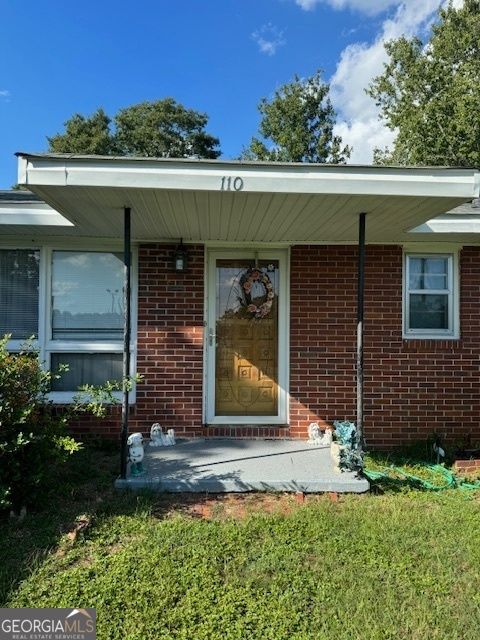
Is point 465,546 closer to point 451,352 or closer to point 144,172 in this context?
point 451,352

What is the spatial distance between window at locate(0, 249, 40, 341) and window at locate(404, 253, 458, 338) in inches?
173

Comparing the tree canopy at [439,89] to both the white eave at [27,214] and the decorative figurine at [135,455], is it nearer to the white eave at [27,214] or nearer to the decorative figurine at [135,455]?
the white eave at [27,214]

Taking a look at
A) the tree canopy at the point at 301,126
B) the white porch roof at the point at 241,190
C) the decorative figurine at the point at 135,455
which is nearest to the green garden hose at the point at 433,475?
the decorative figurine at the point at 135,455

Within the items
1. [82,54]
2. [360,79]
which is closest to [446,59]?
[360,79]

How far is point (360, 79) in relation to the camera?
23.2 m

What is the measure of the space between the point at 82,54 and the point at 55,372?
9.95 metres

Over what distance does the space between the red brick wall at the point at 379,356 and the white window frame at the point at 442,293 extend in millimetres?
77

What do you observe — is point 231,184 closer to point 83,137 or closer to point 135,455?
point 135,455

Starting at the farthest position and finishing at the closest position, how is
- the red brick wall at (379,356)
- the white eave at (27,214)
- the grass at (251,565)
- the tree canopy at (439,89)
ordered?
the tree canopy at (439,89)
the red brick wall at (379,356)
the white eave at (27,214)
the grass at (251,565)

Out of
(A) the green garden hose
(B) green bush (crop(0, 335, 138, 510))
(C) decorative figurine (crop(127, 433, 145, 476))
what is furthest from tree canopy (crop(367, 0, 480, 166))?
(B) green bush (crop(0, 335, 138, 510))

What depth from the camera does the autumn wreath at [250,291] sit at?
18.0 ft

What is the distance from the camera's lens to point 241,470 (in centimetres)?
416

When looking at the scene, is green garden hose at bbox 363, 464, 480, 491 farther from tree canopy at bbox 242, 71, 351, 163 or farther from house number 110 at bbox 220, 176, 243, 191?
tree canopy at bbox 242, 71, 351, 163

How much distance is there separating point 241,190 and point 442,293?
3.32m
